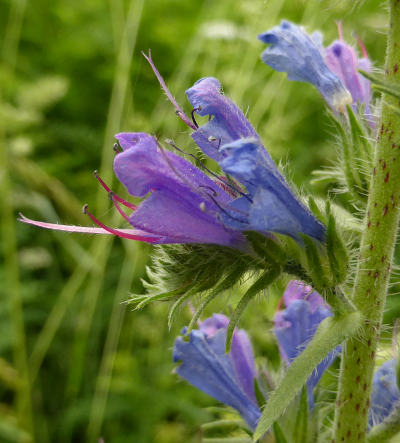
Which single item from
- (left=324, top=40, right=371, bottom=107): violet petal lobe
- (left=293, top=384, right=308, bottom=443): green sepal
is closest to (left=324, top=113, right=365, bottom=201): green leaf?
(left=324, top=40, right=371, bottom=107): violet petal lobe

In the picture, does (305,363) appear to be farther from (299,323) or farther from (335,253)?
(299,323)

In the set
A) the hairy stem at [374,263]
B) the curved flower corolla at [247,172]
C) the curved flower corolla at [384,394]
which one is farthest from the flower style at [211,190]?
the curved flower corolla at [384,394]

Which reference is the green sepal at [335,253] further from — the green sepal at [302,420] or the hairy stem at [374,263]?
the green sepal at [302,420]

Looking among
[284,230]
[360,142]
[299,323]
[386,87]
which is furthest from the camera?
[299,323]

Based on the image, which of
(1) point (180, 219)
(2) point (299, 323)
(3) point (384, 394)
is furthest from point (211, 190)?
(3) point (384, 394)

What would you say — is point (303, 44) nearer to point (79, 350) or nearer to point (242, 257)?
point (242, 257)

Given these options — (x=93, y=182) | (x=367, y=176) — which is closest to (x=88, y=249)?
(x=93, y=182)
